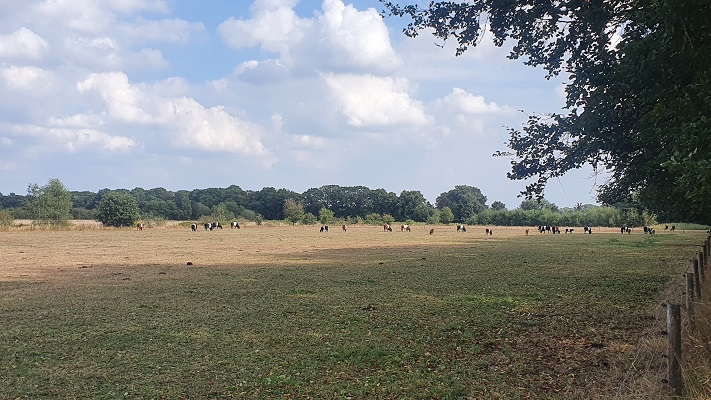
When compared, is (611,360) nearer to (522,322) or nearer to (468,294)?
(522,322)

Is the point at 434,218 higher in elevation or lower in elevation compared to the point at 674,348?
higher

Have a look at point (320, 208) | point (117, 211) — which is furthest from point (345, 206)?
point (117, 211)

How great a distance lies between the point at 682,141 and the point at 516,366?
10.8ft

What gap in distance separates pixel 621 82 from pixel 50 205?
2885 inches

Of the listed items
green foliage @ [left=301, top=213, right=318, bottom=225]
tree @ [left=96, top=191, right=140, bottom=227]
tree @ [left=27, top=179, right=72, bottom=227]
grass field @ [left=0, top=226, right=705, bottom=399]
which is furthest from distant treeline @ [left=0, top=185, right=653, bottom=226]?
grass field @ [left=0, top=226, right=705, bottom=399]

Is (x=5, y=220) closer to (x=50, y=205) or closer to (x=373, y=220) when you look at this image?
(x=50, y=205)

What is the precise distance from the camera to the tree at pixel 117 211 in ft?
260

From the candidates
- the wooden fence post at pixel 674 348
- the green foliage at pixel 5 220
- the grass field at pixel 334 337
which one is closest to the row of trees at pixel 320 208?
the green foliage at pixel 5 220

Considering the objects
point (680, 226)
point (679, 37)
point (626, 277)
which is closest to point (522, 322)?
point (679, 37)

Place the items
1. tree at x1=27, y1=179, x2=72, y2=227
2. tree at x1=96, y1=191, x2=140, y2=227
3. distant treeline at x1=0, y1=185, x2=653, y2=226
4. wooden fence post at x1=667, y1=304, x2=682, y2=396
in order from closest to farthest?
wooden fence post at x1=667, y1=304, x2=682, y2=396
tree at x1=27, y1=179, x2=72, y2=227
tree at x1=96, y1=191, x2=140, y2=227
distant treeline at x1=0, y1=185, x2=653, y2=226

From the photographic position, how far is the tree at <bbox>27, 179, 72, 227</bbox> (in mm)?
68375

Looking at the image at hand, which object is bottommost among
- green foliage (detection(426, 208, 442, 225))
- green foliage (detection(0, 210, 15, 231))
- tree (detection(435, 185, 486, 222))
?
green foliage (detection(0, 210, 15, 231))

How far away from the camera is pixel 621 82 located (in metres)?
8.61

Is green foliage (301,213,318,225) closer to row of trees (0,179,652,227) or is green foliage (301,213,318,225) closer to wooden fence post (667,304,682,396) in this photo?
row of trees (0,179,652,227)
